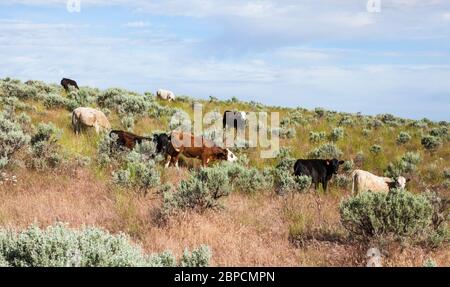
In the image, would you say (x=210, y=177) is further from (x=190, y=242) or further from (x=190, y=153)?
(x=190, y=153)

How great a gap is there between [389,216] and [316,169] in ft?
20.3

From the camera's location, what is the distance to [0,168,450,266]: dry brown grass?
6.48 metres

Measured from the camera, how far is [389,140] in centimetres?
2244

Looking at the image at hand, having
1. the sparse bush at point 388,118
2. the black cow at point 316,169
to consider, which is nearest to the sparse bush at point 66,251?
the black cow at point 316,169

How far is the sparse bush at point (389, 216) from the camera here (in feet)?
22.6

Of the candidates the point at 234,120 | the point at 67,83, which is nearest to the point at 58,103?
the point at 234,120

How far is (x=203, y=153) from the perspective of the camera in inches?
594

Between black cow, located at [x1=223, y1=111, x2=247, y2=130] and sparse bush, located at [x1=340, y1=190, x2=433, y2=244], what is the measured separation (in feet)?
47.8

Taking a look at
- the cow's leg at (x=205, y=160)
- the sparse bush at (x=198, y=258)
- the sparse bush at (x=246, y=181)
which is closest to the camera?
the sparse bush at (x=198, y=258)

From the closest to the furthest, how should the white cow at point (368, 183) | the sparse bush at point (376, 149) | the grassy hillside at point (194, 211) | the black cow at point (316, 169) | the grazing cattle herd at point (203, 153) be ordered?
the grassy hillside at point (194, 211) < the white cow at point (368, 183) < the grazing cattle herd at point (203, 153) < the black cow at point (316, 169) < the sparse bush at point (376, 149)

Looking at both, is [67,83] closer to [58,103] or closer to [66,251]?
[58,103]

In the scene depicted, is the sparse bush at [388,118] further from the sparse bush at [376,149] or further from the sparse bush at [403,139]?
the sparse bush at [376,149]

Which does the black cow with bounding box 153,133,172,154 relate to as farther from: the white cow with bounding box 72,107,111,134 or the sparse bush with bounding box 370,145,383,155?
the sparse bush with bounding box 370,145,383,155

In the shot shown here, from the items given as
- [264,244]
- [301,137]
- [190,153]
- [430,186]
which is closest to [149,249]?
[264,244]
